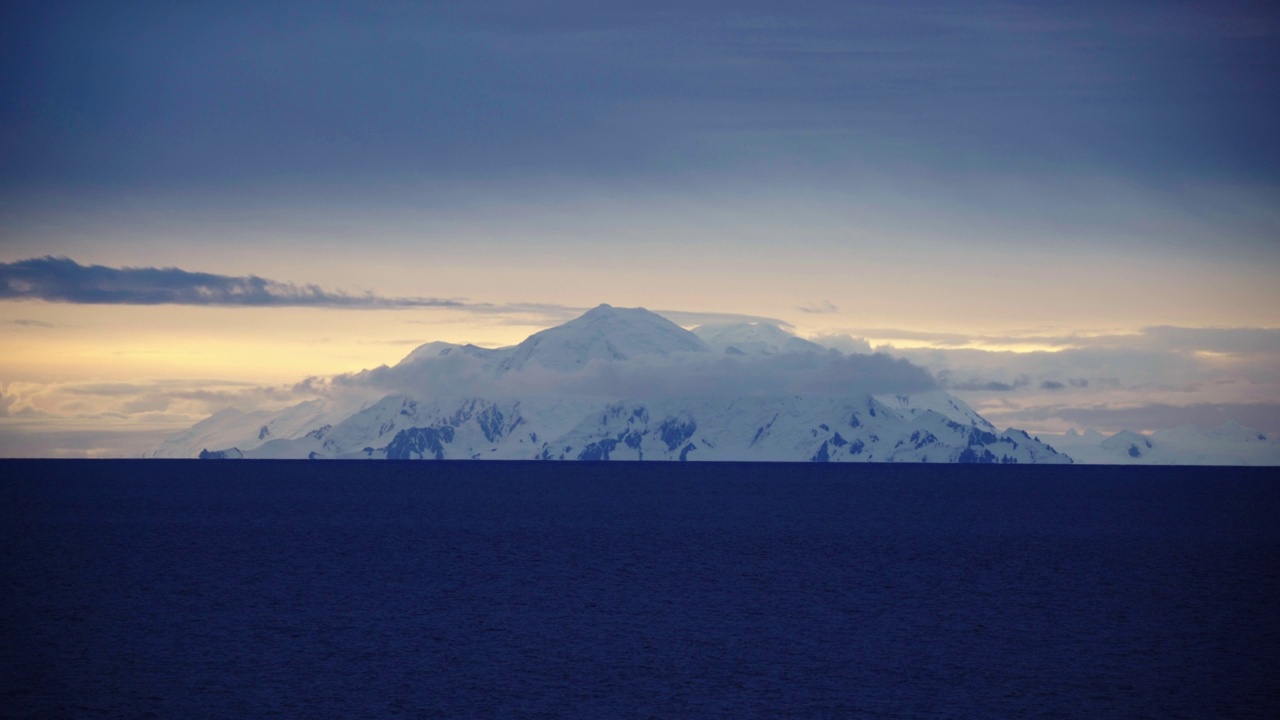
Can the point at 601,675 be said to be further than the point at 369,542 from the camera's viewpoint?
No

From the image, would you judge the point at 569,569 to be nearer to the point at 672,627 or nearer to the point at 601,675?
the point at 672,627

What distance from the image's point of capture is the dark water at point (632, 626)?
146 feet

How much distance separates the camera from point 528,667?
5041 cm

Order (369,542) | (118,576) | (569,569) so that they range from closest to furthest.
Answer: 1. (118,576)
2. (569,569)
3. (369,542)

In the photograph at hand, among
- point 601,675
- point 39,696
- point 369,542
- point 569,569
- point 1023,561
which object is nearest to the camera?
point 39,696

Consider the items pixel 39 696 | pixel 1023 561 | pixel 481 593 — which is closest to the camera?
pixel 39 696

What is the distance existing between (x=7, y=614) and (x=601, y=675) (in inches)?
1360

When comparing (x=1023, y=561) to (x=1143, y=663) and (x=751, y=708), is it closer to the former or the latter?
(x=1143, y=663)

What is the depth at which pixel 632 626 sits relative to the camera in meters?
61.5

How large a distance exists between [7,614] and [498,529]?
76652mm

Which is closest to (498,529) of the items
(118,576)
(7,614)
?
(118,576)

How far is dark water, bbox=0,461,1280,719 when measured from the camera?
44.5 metres

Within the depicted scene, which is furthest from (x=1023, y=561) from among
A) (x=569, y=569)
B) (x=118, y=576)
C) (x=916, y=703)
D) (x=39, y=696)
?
(x=39, y=696)

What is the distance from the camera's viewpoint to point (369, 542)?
374 ft
